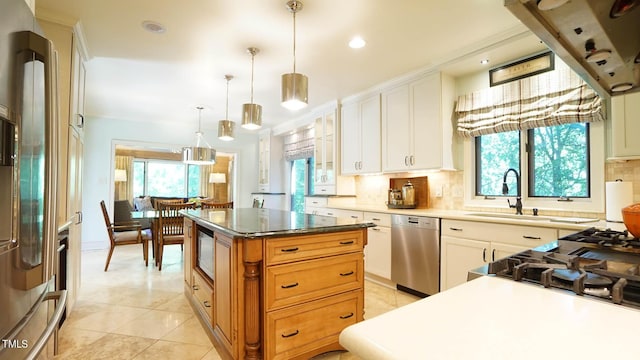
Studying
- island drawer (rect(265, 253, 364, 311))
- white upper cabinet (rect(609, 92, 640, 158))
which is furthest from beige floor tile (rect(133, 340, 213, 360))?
white upper cabinet (rect(609, 92, 640, 158))

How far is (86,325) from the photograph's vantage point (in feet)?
8.27

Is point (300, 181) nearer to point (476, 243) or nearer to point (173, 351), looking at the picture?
point (476, 243)

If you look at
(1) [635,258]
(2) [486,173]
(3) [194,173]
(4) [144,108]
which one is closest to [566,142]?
(2) [486,173]

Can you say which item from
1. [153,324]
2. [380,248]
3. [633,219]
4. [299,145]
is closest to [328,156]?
[299,145]

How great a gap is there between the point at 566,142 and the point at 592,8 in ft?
8.21

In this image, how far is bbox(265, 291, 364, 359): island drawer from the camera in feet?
5.89

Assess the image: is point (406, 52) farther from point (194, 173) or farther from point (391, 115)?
point (194, 173)

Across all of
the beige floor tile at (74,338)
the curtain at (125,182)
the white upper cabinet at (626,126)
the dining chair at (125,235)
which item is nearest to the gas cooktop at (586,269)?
the white upper cabinet at (626,126)

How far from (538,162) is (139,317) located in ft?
12.8

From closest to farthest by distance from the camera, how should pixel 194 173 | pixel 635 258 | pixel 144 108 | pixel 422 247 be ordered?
pixel 635 258, pixel 422 247, pixel 144 108, pixel 194 173

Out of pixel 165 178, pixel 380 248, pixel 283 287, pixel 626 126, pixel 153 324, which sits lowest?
pixel 153 324

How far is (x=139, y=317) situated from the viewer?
2682 mm

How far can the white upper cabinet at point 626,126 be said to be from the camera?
77.0 inches

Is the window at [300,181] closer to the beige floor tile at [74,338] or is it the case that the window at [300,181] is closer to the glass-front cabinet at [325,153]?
the glass-front cabinet at [325,153]
